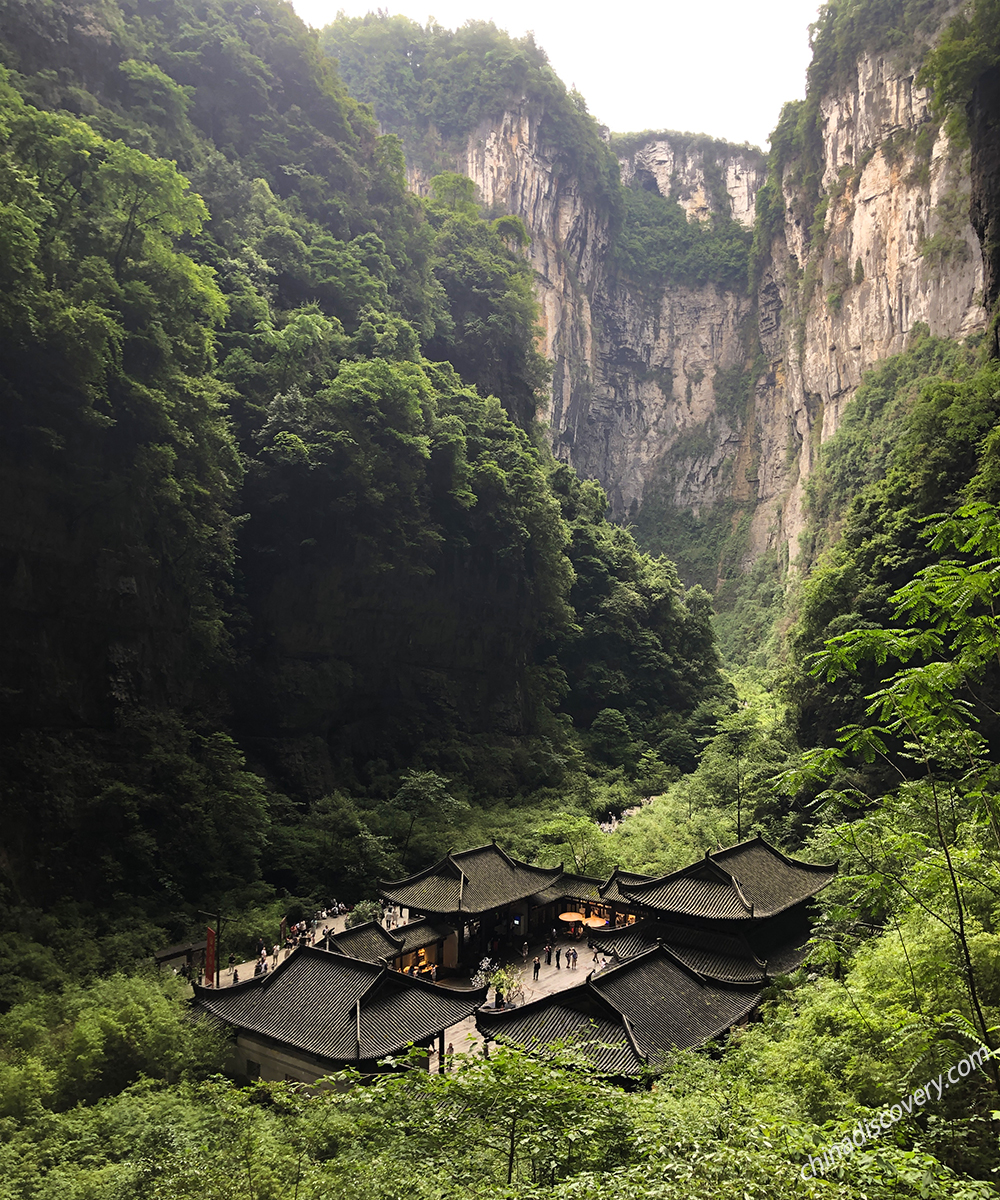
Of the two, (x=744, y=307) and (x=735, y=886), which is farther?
(x=744, y=307)

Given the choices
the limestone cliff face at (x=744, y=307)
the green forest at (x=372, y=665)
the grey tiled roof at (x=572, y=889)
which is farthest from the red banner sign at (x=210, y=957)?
the limestone cliff face at (x=744, y=307)

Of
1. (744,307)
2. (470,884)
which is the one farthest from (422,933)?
(744,307)

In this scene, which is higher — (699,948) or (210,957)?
(699,948)

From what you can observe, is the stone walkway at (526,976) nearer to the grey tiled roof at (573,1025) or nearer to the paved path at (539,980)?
the paved path at (539,980)

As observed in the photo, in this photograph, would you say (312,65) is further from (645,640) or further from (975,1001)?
(975,1001)

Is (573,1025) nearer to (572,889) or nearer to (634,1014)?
(634,1014)

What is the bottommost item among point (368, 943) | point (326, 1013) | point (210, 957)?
point (210, 957)

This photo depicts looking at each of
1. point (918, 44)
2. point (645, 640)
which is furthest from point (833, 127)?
point (645, 640)
